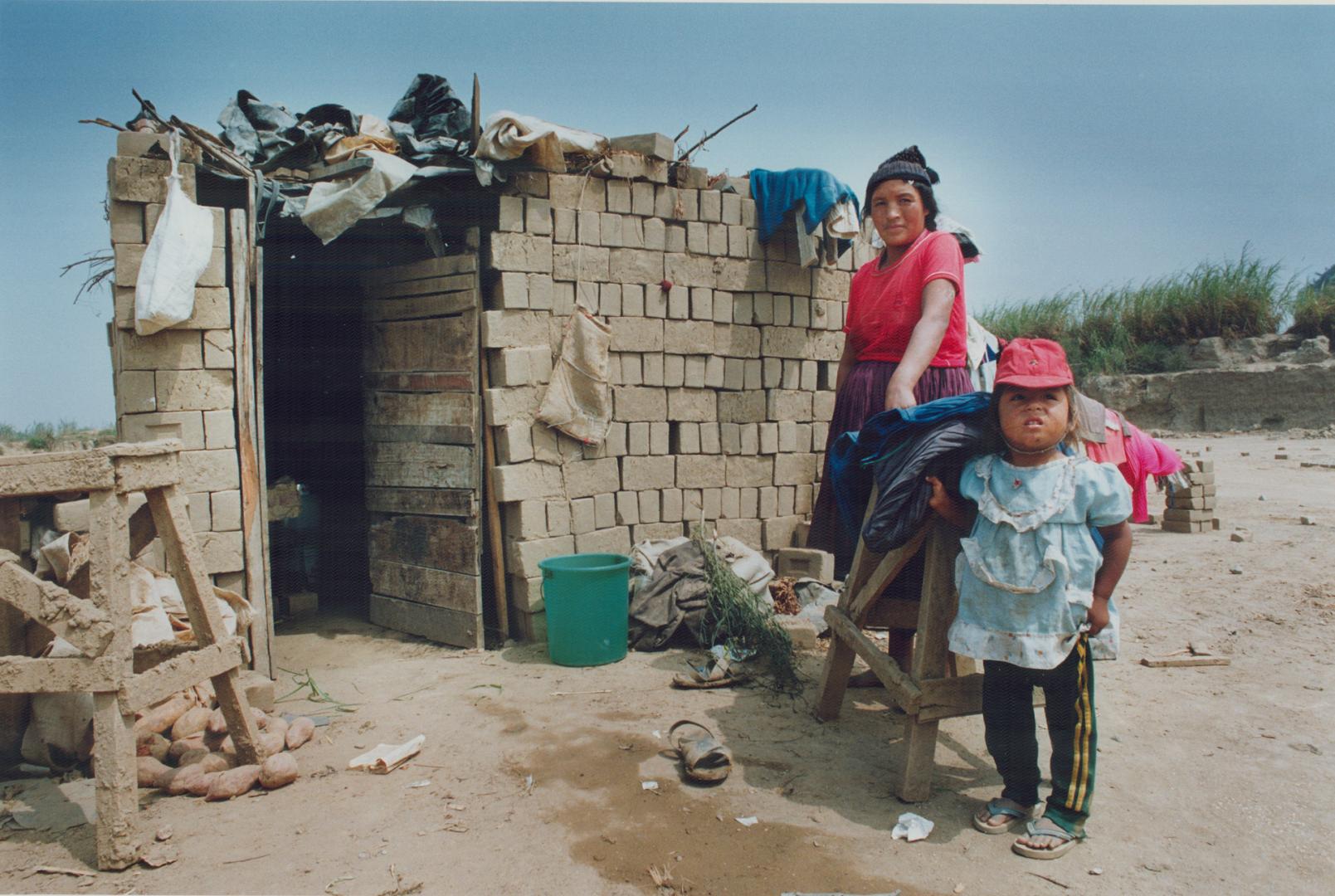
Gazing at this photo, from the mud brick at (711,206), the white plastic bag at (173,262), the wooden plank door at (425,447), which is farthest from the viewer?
the mud brick at (711,206)

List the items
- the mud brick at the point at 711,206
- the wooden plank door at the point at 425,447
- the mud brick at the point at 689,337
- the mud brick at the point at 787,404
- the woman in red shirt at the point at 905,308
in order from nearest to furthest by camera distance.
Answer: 1. the woman in red shirt at the point at 905,308
2. the wooden plank door at the point at 425,447
3. the mud brick at the point at 689,337
4. the mud brick at the point at 711,206
5. the mud brick at the point at 787,404

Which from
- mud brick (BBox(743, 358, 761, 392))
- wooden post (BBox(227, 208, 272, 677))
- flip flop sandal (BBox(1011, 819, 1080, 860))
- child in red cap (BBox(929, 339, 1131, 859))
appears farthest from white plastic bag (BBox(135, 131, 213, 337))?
flip flop sandal (BBox(1011, 819, 1080, 860))

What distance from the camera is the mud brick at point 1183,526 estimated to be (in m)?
8.11

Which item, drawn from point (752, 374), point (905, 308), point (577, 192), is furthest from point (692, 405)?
point (905, 308)

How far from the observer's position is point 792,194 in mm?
6285

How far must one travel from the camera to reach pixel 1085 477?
2.81 metres

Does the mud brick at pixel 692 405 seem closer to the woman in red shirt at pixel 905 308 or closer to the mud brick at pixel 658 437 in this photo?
the mud brick at pixel 658 437

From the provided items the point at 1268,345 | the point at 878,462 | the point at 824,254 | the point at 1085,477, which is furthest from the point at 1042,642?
the point at 1268,345

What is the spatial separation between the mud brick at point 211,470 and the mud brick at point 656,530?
2.62 metres

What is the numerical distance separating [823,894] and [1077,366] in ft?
49.4

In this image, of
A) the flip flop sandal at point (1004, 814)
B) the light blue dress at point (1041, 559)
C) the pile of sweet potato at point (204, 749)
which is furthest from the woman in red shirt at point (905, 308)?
the pile of sweet potato at point (204, 749)

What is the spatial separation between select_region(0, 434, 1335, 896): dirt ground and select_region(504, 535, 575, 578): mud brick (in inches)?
25.4

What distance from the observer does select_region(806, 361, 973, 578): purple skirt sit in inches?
159

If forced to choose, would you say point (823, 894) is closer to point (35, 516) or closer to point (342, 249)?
point (35, 516)
